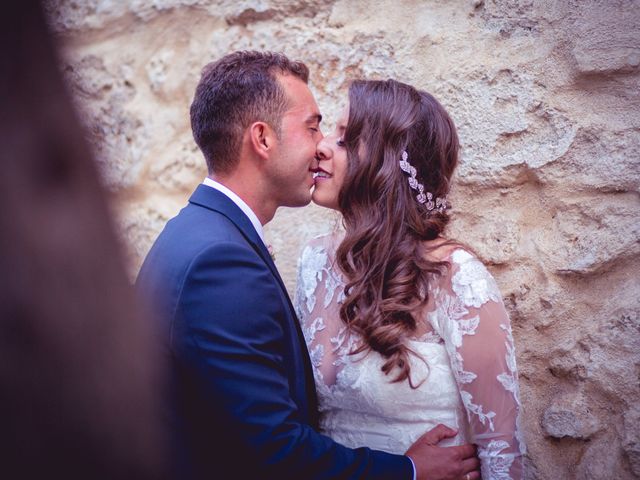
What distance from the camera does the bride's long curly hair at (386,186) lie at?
189cm

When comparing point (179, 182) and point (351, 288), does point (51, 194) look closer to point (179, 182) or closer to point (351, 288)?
point (351, 288)

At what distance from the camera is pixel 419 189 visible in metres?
1.95

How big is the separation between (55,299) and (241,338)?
103cm

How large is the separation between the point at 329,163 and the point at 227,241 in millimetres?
570

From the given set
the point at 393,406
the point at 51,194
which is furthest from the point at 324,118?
the point at 51,194

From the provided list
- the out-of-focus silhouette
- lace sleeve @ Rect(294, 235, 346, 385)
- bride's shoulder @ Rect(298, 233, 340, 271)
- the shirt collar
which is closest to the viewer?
the out-of-focus silhouette

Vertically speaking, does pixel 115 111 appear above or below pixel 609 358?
above

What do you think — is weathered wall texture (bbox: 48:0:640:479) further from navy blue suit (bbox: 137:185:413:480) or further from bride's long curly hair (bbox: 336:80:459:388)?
navy blue suit (bbox: 137:185:413:480)

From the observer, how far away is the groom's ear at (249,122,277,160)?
1868mm

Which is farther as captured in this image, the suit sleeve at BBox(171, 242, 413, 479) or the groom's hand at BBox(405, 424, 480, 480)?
the groom's hand at BBox(405, 424, 480, 480)

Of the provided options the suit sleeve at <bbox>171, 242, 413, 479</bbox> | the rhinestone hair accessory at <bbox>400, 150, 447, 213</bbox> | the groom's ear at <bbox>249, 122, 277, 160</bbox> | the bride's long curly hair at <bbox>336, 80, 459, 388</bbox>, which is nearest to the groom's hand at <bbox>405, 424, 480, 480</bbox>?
the suit sleeve at <bbox>171, 242, 413, 479</bbox>

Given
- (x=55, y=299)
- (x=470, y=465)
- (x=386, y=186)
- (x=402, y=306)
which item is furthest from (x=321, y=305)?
(x=55, y=299)

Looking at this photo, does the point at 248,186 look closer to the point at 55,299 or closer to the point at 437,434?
the point at 437,434

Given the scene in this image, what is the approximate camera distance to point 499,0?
202cm
